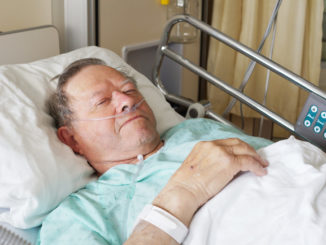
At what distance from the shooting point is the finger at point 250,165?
1.12 meters

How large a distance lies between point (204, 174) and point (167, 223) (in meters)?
0.17

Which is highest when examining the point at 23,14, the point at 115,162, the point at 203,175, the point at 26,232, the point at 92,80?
the point at 23,14

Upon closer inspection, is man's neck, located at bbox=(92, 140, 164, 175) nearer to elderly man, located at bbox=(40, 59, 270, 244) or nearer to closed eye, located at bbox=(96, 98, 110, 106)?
elderly man, located at bbox=(40, 59, 270, 244)

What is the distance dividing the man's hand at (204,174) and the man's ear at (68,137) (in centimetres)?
44

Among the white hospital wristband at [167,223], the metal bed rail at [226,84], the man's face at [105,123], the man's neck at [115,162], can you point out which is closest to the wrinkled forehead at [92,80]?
the man's face at [105,123]

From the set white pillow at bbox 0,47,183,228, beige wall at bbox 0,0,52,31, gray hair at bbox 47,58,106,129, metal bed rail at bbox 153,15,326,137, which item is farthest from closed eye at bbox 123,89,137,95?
beige wall at bbox 0,0,52,31

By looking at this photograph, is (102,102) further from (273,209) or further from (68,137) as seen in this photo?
(273,209)

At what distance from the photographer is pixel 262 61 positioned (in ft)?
5.21

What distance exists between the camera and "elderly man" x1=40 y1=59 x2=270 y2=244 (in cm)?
110

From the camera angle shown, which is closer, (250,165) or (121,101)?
(250,165)

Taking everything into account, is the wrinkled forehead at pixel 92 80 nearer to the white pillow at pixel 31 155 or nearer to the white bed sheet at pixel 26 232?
the white pillow at pixel 31 155

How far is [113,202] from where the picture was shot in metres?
1.26

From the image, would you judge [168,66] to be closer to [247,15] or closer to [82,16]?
[247,15]

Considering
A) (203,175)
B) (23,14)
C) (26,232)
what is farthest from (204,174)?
(23,14)
